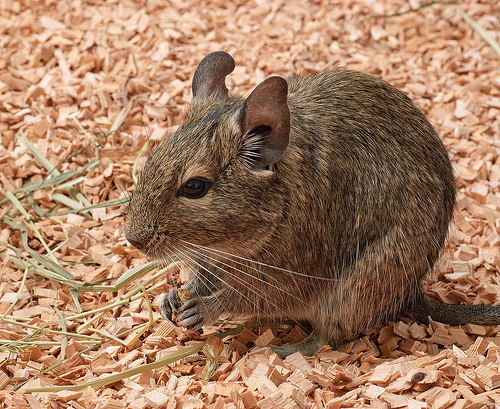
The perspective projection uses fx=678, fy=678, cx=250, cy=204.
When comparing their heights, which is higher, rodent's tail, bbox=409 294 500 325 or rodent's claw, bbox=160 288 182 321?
rodent's claw, bbox=160 288 182 321

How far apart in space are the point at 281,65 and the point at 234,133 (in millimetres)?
2970

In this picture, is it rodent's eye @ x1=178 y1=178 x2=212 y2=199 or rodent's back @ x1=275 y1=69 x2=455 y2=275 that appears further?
rodent's back @ x1=275 y1=69 x2=455 y2=275

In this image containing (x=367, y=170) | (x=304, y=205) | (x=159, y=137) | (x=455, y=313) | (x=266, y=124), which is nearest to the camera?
(x=266, y=124)

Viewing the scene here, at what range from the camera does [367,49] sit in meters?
7.04

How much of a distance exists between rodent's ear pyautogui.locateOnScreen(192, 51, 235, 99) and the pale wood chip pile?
0.95 meters

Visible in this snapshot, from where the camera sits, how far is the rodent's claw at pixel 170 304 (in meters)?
4.29

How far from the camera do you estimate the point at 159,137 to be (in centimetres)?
557

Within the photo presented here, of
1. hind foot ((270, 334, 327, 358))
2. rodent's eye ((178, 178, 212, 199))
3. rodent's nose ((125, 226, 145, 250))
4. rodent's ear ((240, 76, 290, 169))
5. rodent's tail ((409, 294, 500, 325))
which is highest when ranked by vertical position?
rodent's ear ((240, 76, 290, 169))

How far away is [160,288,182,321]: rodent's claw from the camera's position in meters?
4.29

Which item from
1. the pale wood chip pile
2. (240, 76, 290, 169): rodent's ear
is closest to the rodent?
(240, 76, 290, 169): rodent's ear

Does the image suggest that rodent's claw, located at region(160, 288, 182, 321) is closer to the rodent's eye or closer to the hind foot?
the hind foot

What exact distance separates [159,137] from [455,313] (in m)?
2.71

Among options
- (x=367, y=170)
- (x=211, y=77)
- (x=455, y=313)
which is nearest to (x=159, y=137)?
(x=211, y=77)

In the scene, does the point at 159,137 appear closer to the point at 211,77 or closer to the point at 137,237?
the point at 211,77
